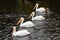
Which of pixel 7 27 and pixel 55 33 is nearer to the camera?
pixel 55 33

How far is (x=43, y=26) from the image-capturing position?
714 inches

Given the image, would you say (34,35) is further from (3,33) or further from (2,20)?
(2,20)

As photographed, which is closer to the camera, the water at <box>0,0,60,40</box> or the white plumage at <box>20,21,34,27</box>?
the water at <box>0,0,60,40</box>

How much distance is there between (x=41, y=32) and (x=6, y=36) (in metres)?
2.27

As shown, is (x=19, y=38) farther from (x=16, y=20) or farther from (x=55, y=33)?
(x=16, y=20)

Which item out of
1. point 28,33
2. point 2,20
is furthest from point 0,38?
point 2,20

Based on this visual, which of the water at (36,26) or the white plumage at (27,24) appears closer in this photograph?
the water at (36,26)

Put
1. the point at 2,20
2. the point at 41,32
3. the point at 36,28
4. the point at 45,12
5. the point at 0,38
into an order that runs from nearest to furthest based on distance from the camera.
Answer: the point at 0,38, the point at 41,32, the point at 36,28, the point at 2,20, the point at 45,12

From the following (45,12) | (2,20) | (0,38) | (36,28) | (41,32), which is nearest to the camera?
(0,38)

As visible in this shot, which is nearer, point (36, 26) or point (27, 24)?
point (36, 26)

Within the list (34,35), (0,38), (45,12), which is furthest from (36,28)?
(45,12)

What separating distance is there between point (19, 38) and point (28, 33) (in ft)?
2.43

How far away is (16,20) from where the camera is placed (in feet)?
66.1

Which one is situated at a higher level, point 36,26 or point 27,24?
point 27,24
